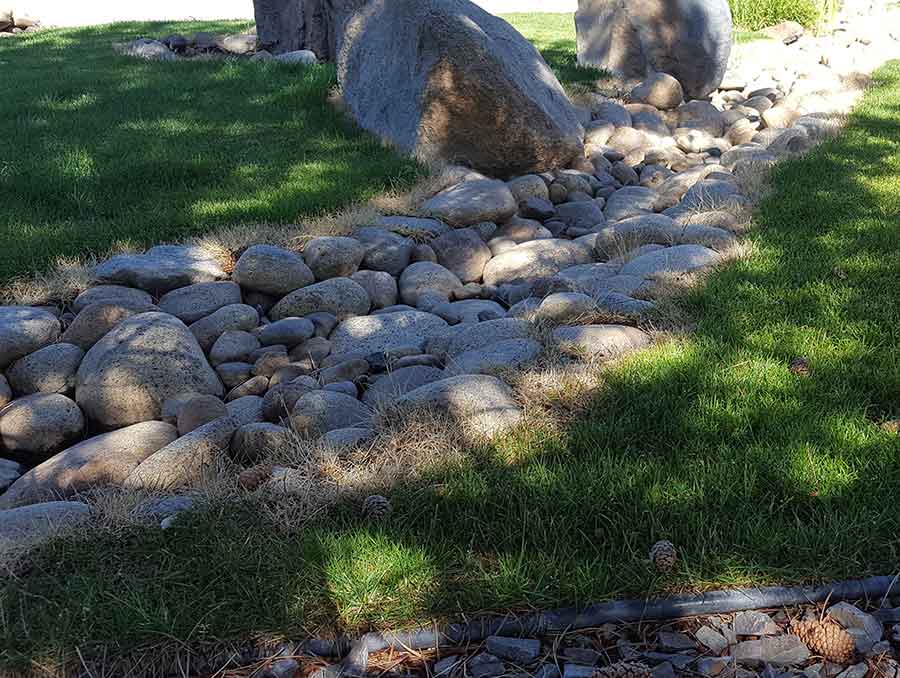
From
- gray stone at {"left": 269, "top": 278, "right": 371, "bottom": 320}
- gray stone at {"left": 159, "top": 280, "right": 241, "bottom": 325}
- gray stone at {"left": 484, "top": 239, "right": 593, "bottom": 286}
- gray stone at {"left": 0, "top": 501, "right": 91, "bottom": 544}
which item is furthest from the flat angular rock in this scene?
gray stone at {"left": 0, "top": 501, "right": 91, "bottom": 544}

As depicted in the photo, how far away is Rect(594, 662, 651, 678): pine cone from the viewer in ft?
6.22

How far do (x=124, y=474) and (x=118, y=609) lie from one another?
0.99 metres

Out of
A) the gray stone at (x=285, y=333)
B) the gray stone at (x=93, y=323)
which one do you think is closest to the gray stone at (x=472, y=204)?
the gray stone at (x=285, y=333)

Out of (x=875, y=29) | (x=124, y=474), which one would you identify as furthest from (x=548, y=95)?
(x=875, y=29)

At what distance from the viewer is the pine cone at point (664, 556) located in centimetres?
215

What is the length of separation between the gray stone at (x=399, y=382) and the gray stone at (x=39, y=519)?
1.11 m

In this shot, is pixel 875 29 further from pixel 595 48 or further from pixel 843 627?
pixel 843 627

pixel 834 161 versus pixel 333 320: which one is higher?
pixel 834 161

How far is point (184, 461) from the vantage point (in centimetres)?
287

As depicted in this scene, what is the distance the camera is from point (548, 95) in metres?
7.08

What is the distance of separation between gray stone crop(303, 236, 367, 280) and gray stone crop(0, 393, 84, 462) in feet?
5.29

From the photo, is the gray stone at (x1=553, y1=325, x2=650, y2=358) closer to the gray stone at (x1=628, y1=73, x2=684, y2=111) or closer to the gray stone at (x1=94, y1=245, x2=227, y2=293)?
the gray stone at (x1=94, y1=245, x2=227, y2=293)

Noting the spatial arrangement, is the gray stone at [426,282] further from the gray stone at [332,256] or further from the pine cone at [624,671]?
the pine cone at [624,671]

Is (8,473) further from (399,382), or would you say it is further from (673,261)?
(673,261)
